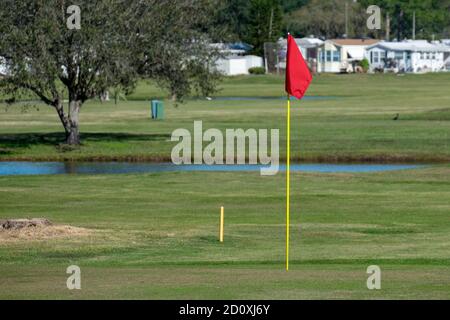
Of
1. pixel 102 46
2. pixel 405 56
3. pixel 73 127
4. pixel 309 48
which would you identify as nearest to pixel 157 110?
pixel 73 127

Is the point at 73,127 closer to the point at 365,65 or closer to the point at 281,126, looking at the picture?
the point at 281,126

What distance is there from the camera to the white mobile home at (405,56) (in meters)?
162

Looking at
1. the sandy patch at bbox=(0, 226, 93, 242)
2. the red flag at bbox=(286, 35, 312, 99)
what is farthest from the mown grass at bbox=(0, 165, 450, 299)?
the red flag at bbox=(286, 35, 312, 99)

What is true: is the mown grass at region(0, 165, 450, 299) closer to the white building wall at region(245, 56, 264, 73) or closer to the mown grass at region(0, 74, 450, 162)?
the mown grass at region(0, 74, 450, 162)

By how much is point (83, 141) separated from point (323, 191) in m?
21.1

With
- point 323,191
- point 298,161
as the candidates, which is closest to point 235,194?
point 323,191

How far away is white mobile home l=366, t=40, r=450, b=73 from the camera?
533 feet

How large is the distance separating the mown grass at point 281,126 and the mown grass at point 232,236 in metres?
8.65

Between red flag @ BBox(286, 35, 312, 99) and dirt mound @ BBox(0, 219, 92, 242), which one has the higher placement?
red flag @ BBox(286, 35, 312, 99)

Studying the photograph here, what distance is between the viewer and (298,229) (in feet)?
88.3

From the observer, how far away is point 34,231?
81.9 ft

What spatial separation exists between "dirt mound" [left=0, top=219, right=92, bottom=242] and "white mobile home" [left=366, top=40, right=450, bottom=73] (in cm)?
13690

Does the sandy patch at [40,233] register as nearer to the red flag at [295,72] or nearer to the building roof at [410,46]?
the red flag at [295,72]

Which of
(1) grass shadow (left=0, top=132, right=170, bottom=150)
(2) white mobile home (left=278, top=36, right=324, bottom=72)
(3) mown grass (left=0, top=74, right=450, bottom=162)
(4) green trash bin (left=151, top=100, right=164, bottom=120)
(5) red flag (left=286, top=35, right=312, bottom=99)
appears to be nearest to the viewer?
(5) red flag (left=286, top=35, right=312, bottom=99)
